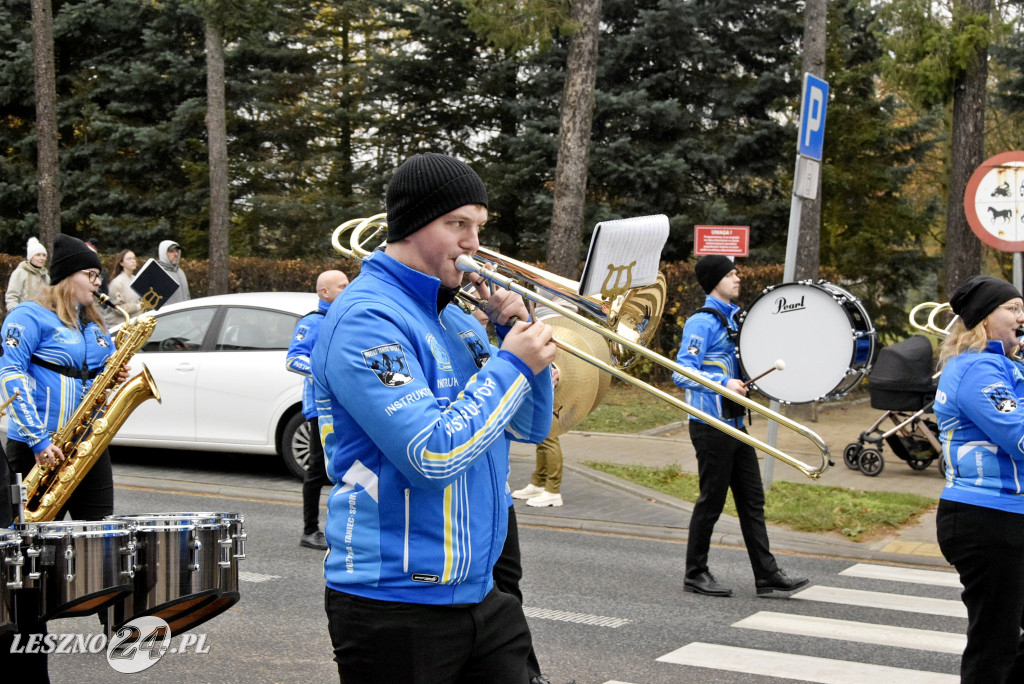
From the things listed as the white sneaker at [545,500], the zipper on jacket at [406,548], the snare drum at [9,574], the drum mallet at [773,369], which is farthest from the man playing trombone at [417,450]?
the white sneaker at [545,500]

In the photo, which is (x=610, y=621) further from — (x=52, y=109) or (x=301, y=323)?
(x=52, y=109)

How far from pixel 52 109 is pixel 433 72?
A: 767cm

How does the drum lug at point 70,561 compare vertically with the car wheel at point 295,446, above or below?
above

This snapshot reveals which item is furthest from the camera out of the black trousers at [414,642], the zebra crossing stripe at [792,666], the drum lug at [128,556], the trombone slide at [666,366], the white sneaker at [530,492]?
the white sneaker at [530,492]

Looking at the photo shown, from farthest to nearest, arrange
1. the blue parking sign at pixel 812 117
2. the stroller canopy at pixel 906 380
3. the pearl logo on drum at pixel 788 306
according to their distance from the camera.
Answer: the stroller canopy at pixel 906 380, the blue parking sign at pixel 812 117, the pearl logo on drum at pixel 788 306

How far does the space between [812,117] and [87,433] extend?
652 centimetres

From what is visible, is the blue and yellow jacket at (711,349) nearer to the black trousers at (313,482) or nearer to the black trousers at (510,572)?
the black trousers at (510,572)

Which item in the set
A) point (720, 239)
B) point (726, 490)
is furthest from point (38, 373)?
point (720, 239)

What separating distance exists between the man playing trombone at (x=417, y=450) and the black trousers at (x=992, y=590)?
2218 mm

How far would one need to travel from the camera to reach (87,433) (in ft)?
17.0

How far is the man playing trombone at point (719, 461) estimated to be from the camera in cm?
656

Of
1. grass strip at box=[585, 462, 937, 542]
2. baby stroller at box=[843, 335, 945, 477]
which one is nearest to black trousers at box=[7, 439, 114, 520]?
grass strip at box=[585, 462, 937, 542]

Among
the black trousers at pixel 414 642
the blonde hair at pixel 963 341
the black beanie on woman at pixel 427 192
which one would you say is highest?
the black beanie on woman at pixel 427 192

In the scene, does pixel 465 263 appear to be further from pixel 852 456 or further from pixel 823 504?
pixel 852 456
